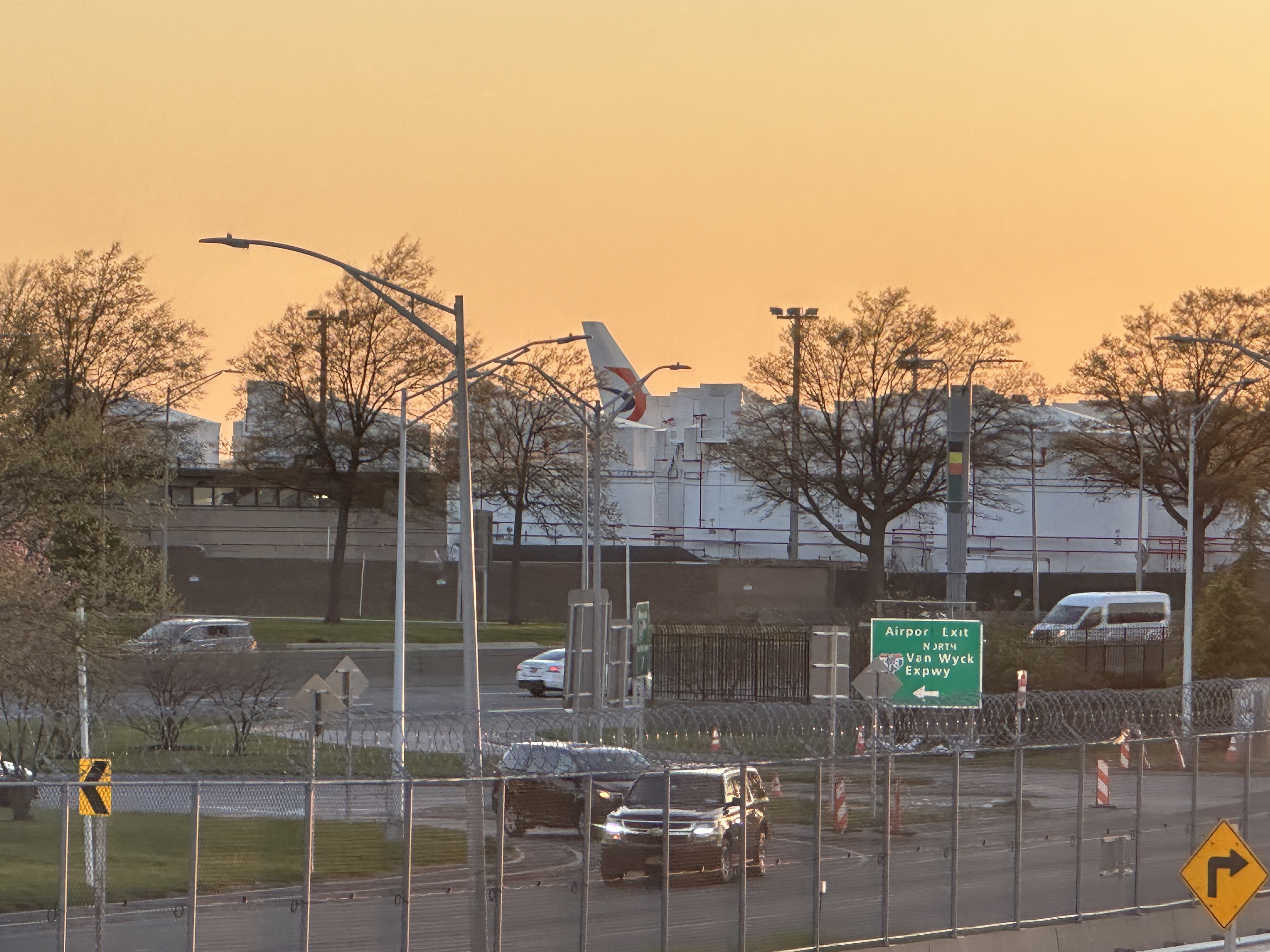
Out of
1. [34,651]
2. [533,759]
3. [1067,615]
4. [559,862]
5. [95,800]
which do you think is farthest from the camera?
[1067,615]

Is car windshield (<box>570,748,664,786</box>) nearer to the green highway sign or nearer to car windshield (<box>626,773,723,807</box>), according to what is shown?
car windshield (<box>626,773,723,807</box>)

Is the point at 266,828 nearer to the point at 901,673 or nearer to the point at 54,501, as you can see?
the point at 54,501

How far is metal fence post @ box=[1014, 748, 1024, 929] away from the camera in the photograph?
1802 centimetres

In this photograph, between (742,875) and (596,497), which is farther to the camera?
(596,497)

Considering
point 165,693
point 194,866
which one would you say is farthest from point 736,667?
point 194,866

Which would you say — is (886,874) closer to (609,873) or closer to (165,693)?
(609,873)

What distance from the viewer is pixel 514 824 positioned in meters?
15.1

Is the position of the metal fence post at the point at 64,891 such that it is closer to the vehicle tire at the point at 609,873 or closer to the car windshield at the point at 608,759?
the vehicle tire at the point at 609,873

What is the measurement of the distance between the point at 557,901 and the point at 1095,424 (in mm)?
62471

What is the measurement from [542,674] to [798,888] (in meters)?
36.7

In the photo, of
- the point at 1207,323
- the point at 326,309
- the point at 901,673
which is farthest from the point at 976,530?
the point at 901,673

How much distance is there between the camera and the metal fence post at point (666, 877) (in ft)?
49.9

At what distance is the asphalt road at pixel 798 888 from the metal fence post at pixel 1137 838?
0.04 meters

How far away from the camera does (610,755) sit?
20375mm
